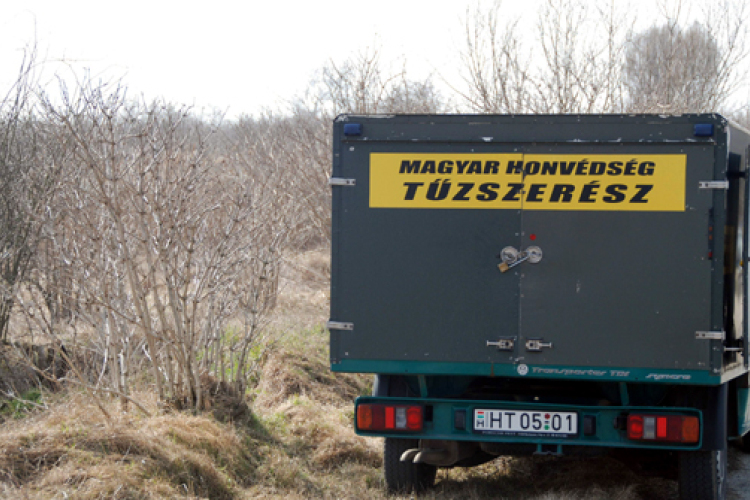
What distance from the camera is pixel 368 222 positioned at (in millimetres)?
4488

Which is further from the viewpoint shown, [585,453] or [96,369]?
[96,369]

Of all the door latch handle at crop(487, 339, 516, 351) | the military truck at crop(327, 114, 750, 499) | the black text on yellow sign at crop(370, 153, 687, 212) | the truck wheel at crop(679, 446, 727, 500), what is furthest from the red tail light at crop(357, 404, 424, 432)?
the truck wheel at crop(679, 446, 727, 500)

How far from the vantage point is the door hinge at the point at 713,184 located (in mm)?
4121

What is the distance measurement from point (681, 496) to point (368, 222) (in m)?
2.43

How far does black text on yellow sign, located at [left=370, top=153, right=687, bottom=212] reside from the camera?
4.22 metres

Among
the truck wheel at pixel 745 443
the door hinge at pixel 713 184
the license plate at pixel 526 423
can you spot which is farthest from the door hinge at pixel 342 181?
the truck wheel at pixel 745 443

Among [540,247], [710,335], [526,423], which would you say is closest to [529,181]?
[540,247]

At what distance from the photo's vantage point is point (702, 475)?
4.49m

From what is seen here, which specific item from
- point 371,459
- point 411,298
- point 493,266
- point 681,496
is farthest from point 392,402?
point 681,496

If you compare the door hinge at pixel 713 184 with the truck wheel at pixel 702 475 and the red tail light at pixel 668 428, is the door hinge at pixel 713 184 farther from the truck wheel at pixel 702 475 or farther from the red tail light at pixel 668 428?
the truck wheel at pixel 702 475

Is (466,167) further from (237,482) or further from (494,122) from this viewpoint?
(237,482)

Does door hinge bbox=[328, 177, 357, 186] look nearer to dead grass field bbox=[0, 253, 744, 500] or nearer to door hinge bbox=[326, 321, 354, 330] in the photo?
door hinge bbox=[326, 321, 354, 330]

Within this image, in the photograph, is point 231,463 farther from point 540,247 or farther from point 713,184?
point 713,184

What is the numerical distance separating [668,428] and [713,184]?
4.40 ft
